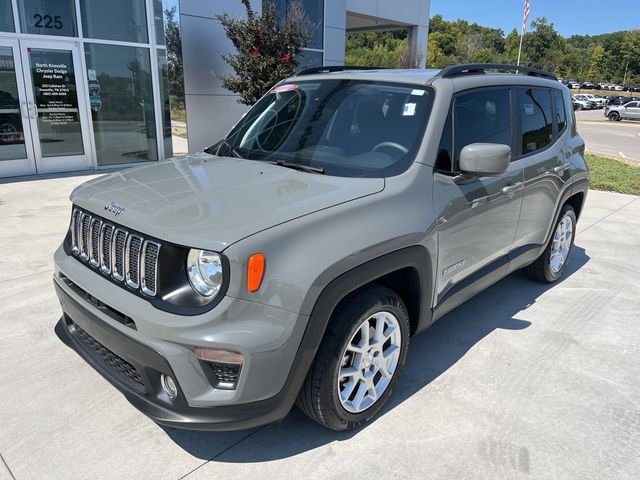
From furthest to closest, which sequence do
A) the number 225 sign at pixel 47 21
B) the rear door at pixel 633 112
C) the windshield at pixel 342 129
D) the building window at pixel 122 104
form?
the rear door at pixel 633 112, the building window at pixel 122 104, the number 225 sign at pixel 47 21, the windshield at pixel 342 129

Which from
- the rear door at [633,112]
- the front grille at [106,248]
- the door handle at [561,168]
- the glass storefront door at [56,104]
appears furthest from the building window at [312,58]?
the rear door at [633,112]

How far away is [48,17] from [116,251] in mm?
8881

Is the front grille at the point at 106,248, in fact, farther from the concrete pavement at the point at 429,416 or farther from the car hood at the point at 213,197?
the concrete pavement at the point at 429,416

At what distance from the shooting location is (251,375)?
2.11 metres

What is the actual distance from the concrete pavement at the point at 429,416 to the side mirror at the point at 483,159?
131 centimetres

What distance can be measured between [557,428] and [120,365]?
7.57 feet

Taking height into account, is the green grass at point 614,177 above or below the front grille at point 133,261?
below

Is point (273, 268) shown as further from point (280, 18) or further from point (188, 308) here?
point (280, 18)

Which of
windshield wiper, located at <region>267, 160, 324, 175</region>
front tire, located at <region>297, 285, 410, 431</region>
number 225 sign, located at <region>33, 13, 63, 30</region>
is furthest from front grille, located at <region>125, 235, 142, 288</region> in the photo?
number 225 sign, located at <region>33, 13, 63, 30</region>

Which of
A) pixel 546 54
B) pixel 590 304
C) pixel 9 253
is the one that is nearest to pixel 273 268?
pixel 590 304

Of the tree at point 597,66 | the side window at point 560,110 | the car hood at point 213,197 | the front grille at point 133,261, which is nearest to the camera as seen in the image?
the car hood at point 213,197

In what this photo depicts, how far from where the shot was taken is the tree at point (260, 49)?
10.0 m

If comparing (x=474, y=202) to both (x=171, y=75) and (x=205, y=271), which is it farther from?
(x=171, y=75)

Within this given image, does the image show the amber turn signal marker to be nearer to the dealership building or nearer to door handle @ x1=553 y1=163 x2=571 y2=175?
door handle @ x1=553 y1=163 x2=571 y2=175
